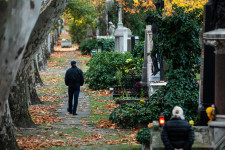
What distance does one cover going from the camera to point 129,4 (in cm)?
3947

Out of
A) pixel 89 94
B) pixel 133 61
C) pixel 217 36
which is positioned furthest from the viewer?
pixel 133 61

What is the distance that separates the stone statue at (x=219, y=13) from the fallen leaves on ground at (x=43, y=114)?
21.6 feet

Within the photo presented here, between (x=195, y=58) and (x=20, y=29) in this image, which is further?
(x=195, y=58)

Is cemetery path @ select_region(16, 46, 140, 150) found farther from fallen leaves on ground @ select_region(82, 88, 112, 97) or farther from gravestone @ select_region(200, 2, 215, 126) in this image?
gravestone @ select_region(200, 2, 215, 126)

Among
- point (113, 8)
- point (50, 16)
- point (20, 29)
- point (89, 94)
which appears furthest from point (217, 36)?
point (113, 8)

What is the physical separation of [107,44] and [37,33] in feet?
90.9

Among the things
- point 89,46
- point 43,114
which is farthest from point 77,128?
point 89,46

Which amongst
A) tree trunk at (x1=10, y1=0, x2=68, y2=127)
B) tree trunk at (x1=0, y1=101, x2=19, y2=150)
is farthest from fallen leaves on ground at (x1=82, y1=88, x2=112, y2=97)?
tree trunk at (x1=0, y1=101, x2=19, y2=150)

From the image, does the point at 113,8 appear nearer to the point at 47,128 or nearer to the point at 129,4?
the point at 129,4

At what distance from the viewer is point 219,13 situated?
916 cm

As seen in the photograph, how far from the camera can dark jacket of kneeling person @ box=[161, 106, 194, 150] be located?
695 centimetres

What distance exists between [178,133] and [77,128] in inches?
243

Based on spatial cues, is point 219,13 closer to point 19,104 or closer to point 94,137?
point 94,137

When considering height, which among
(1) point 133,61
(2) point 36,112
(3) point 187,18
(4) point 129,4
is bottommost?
(2) point 36,112
